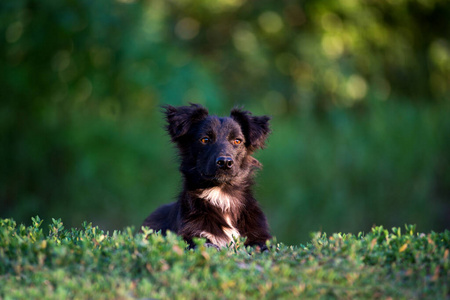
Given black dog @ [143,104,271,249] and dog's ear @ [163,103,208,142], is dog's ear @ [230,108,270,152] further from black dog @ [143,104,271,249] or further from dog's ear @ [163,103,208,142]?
dog's ear @ [163,103,208,142]

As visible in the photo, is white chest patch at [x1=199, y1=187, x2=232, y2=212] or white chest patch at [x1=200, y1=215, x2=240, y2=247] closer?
white chest patch at [x1=200, y1=215, x2=240, y2=247]

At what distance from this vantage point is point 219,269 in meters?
4.40

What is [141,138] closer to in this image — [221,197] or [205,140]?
[205,140]

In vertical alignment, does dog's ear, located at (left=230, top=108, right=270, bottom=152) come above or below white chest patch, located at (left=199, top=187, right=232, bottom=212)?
above

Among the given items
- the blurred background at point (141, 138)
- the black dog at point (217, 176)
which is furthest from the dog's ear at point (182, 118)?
the blurred background at point (141, 138)

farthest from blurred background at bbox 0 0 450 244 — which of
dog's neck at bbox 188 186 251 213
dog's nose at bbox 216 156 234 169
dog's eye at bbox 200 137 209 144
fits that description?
dog's nose at bbox 216 156 234 169

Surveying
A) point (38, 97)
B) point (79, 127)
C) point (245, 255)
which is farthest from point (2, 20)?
point (245, 255)

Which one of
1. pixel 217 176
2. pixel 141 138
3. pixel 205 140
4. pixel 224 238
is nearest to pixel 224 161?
pixel 217 176

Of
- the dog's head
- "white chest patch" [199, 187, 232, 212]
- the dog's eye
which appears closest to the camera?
the dog's head

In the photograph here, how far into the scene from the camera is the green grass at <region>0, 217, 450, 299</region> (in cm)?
424

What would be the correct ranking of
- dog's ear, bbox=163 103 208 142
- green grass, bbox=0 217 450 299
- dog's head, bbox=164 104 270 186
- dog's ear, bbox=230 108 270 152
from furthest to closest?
dog's ear, bbox=230 108 270 152
dog's ear, bbox=163 103 208 142
dog's head, bbox=164 104 270 186
green grass, bbox=0 217 450 299

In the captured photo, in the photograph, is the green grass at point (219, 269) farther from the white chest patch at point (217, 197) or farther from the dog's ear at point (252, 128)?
the dog's ear at point (252, 128)

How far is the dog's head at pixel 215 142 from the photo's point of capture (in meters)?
6.91

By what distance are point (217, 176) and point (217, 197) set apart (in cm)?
32
